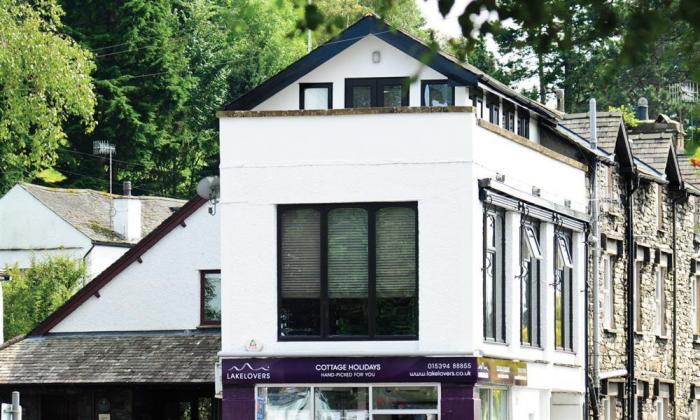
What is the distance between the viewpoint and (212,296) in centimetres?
3612

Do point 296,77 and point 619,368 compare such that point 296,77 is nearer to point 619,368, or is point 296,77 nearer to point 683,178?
point 619,368

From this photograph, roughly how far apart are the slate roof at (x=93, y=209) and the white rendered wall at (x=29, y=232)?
240 mm

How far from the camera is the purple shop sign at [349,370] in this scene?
3017cm

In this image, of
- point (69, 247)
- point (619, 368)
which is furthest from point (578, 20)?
point (69, 247)

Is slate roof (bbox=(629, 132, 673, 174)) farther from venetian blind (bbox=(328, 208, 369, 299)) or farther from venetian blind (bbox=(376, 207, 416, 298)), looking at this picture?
venetian blind (bbox=(328, 208, 369, 299))

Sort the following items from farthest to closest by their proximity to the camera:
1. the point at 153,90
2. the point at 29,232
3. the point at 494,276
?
1. the point at 153,90
2. the point at 29,232
3. the point at 494,276

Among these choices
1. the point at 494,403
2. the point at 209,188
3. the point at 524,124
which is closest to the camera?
the point at 494,403

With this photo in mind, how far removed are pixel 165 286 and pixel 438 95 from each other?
280 inches

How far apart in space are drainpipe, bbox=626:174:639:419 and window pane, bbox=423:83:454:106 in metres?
10.5

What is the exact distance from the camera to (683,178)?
157 ft

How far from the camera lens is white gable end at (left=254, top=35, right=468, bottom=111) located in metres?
31.7

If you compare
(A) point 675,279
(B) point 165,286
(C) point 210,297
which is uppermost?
(A) point 675,279

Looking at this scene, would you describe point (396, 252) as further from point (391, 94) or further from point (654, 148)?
point (654, 148)

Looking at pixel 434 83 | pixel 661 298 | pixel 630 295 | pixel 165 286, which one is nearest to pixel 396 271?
pixel 434 83
